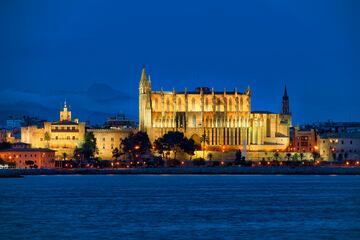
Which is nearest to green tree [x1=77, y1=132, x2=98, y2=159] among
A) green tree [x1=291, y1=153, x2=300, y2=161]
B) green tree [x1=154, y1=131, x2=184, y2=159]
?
green tree [x1=154, y1=131, x2=184, y2=159]

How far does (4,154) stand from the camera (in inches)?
5753

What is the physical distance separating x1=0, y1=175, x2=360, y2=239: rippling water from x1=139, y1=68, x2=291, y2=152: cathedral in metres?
63.8

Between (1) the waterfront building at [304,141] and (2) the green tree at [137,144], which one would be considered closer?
(2) the green tree at [137,144]

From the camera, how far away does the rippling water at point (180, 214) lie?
54.6m

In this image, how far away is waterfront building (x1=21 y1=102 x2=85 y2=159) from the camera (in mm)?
164875

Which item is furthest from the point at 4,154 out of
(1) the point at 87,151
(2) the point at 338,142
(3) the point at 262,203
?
(3) the point at 262,203

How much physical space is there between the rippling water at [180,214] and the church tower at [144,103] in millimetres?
65962

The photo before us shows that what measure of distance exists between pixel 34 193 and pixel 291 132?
93.6 m

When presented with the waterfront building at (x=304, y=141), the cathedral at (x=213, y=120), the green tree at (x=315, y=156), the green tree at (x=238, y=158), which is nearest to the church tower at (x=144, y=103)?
the cathedral at (x=213, y=120)

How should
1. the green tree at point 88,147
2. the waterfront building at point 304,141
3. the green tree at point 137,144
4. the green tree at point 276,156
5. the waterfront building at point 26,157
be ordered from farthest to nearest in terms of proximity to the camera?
the waterfront building at point 304,141 < the green tree at point 88,147 < the green tree at point 276,156 < the green tree at point 137,144 < the waterfront building at point 26,157

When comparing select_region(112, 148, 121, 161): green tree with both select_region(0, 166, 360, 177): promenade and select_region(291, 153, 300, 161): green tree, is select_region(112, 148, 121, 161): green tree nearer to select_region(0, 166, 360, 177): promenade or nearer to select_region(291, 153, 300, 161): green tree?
select_region(0, 166, 360, 177): promenade

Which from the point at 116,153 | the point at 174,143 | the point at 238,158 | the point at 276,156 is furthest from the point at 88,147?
the point at 276,156

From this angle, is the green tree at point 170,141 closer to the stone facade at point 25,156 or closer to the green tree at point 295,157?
the stone facade at point 25,156

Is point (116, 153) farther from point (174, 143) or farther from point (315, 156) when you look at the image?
point (315, 156)
